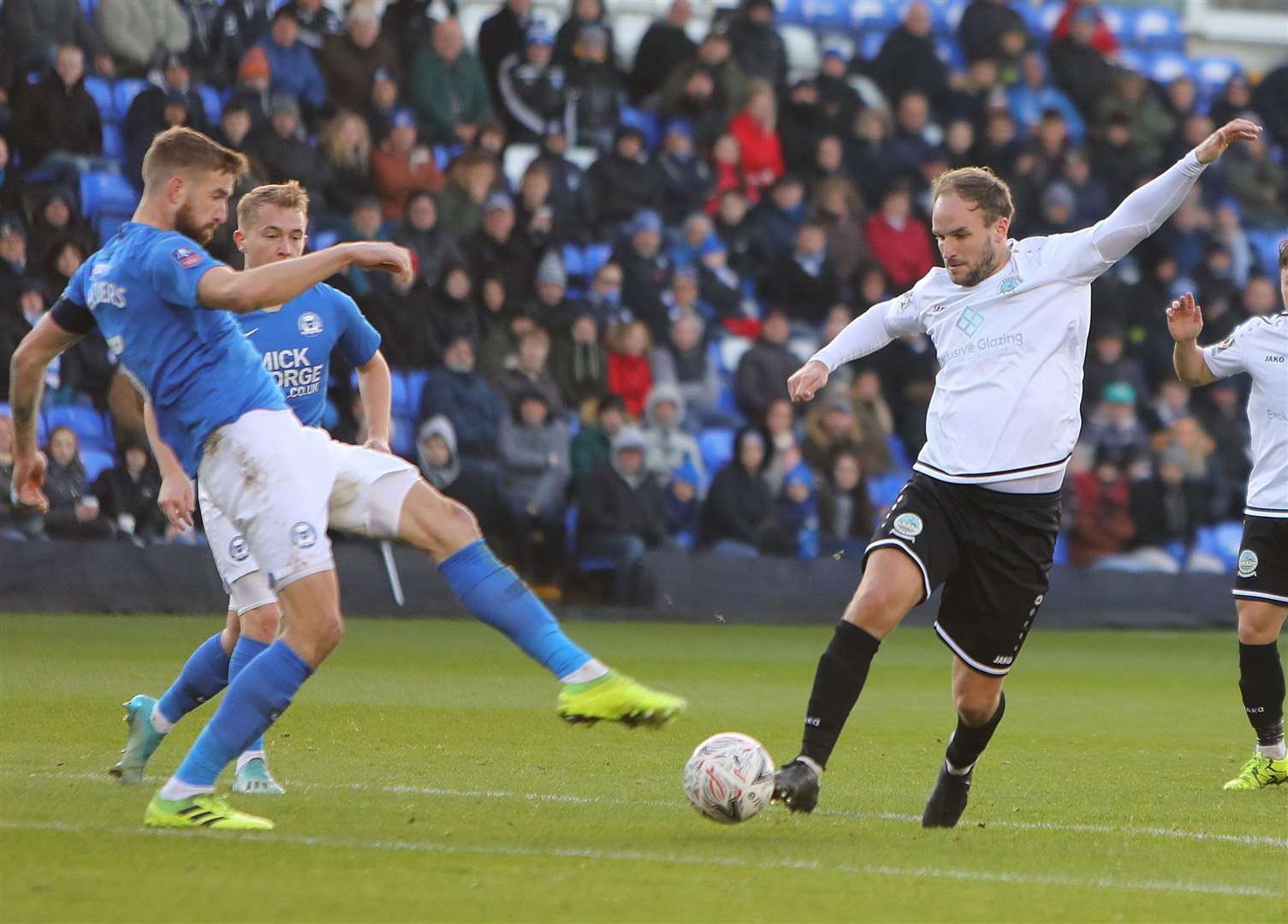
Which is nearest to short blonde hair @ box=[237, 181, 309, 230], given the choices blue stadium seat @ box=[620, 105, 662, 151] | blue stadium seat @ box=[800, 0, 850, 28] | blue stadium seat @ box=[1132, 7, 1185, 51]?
blue stadium seat @ box=[620, 105, 662, 151]

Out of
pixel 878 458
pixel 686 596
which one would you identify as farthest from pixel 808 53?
pixel 686 596

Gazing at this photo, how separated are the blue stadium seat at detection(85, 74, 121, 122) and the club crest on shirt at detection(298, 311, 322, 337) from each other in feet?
32.9

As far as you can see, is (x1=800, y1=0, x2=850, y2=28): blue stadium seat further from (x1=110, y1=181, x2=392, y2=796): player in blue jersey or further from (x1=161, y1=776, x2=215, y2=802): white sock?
(x1=161, y1=776, x2=215, y2=802): white sock

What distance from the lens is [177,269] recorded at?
5.80 meters

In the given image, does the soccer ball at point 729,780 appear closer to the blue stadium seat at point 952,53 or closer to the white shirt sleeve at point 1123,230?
the white shirt sleeve at point 1123,230

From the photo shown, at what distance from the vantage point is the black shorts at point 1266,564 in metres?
8.55

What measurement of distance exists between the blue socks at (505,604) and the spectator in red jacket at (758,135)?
1466 cm

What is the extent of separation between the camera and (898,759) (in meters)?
8.63

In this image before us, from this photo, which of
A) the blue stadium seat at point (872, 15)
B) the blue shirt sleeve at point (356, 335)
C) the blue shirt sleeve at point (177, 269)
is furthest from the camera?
the blue stadium seat at point (872, 15)

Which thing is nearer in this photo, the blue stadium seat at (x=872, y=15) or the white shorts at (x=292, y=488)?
the white shorts at (x=292, y=488)

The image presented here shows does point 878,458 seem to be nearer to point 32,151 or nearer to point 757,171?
point 757,171

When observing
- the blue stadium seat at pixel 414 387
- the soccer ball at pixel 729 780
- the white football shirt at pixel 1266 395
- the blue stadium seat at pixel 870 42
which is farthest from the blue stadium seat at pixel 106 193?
the soccer ball at pixel 729 780

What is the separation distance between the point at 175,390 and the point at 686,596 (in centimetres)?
1110

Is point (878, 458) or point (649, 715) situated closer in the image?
point (649, 715)
